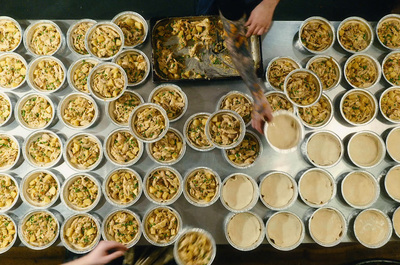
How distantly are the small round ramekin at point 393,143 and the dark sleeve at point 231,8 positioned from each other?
205 cm

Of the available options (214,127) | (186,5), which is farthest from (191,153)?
(186,5)

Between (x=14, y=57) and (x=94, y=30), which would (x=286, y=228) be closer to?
(x=94, y=30)

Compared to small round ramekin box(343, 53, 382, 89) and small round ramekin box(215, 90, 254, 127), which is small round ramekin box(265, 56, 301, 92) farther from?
small round ramekin box(343, 53, 382, 89)

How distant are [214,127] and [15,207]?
2194mm

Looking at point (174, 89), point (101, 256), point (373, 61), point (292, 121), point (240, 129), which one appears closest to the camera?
point (101, 256)

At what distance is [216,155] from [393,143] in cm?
194

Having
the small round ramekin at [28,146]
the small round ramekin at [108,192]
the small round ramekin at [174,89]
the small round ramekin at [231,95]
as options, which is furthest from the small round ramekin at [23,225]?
the small round ramekin at [231,95]

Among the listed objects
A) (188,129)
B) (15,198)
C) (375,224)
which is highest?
(188,129)

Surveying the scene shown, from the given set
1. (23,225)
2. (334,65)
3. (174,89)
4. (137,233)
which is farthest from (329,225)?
(23,225)

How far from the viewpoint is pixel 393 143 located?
9.77 ft

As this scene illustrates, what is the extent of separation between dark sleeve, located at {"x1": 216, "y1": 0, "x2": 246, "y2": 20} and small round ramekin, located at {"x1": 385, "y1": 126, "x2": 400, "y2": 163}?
205 cm

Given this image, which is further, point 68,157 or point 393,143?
point 393,143

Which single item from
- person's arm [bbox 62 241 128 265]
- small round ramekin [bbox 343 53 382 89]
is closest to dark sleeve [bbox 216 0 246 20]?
small round ramekin [bbox 343 53 382 89]

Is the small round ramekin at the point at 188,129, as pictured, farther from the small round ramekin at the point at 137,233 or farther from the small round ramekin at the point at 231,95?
the small round ramekin at the point at 137,233
